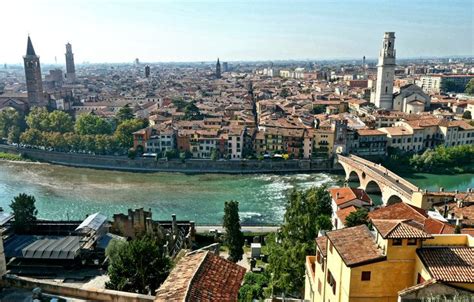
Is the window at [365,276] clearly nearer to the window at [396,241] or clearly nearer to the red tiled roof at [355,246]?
the red tiled roof at [355,246]

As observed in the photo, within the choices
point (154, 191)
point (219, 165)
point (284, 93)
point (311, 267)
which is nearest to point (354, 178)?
point (219, 165)

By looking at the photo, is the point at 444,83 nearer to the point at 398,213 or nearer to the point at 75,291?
the point at 398,213

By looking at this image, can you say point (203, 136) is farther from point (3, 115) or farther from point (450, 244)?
point (450, 244)

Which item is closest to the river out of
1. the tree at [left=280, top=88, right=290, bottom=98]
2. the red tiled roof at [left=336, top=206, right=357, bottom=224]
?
the red tiled roof at [left=336, top=206, right=357, bottom=224]

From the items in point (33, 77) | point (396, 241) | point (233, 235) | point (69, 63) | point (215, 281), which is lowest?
point (233, 235)

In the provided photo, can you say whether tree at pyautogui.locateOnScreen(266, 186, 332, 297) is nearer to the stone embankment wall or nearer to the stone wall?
the stone wall

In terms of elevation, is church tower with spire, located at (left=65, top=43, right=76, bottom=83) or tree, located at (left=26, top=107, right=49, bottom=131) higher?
church tower with spire, located at (left=65, top=43, right=76, bottom=83)

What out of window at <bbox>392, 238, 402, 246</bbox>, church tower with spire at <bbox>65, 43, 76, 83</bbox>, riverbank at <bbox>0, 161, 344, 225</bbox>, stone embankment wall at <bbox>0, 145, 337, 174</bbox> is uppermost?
church tower with spire at <bbox>65, 43, 76, 83</bbox>
